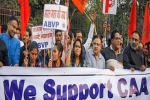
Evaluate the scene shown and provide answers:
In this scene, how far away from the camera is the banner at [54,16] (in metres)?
5.82

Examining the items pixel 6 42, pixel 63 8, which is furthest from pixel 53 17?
pixel 6 42

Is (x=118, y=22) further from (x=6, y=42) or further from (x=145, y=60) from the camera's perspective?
(x=6, y=42)

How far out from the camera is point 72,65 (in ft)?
21.0

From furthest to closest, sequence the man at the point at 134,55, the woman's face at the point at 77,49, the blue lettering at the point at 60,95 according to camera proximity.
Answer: the man at the point at 134,55, the woman's face at the point at 77,49, the blue lettering at the point at 60,95

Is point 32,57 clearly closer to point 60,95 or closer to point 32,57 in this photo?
point 32,57

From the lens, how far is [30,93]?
18.2 feet

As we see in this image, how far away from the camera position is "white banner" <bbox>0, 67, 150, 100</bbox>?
540cm

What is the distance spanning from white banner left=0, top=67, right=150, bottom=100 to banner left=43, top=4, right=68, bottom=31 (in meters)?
0.67


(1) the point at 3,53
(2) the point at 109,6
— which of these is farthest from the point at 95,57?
(2) the point at 109,6

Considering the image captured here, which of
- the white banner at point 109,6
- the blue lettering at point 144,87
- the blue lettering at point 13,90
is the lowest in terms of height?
the blue lettering at point 144,87

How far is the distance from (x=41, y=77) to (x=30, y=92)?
0.27 m

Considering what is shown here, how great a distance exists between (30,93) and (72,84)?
736mm

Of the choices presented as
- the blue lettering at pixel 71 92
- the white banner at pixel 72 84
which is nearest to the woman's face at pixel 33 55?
the white banner at pixel 72 84

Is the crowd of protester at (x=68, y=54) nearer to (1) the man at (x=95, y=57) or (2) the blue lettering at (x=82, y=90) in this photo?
(1) the man at (x=95, y=57)
